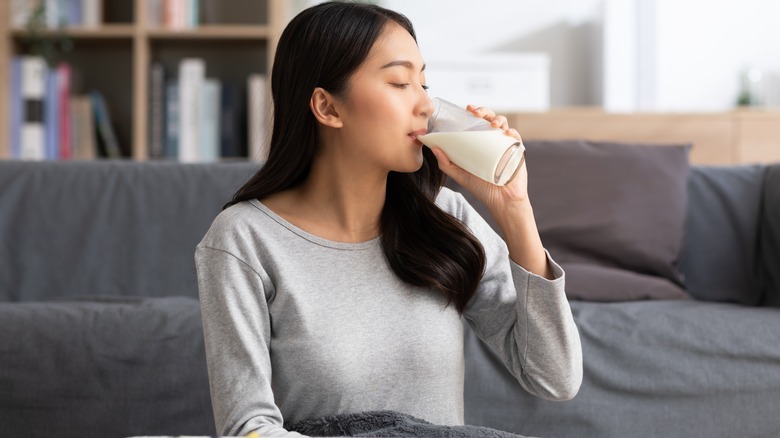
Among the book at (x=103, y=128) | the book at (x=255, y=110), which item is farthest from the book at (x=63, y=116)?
the book at (x=255, y=110)

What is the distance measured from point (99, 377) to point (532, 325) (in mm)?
887

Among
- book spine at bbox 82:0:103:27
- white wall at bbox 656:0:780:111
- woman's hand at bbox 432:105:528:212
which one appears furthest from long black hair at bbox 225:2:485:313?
white wall at bbox 656:0:780:111

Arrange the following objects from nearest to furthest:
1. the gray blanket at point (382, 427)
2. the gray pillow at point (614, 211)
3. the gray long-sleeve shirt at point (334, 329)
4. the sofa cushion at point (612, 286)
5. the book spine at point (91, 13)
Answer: the gray blanket at point (382, 427) → the gray long-sleeve shirt at point (334, 329) → the sofa cushion at point (612, 286) → the gray pillow at point (614, 211) → the book spine at point (91, 13)

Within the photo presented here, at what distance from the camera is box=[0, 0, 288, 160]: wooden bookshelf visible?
3451 millimetres

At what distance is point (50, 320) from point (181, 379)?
10.9 inches

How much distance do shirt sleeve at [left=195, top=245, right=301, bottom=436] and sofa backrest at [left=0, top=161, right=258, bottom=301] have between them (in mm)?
893

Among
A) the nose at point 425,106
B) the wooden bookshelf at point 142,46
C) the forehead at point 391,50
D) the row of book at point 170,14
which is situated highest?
the row of book at point 170,14

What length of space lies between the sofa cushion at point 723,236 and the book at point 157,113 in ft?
6.61

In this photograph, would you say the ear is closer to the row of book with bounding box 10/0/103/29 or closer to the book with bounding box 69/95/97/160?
the book with bounding box 69/95/97/160

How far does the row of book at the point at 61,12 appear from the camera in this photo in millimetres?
3449

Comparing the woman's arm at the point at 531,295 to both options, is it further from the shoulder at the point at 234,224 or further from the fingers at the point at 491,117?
the shoulder at the point at 234,224

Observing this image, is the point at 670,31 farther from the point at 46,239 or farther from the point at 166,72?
the point at 46,239

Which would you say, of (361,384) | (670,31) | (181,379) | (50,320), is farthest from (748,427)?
(670,31)

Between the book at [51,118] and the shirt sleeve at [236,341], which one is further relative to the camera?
the book at [51,118]
